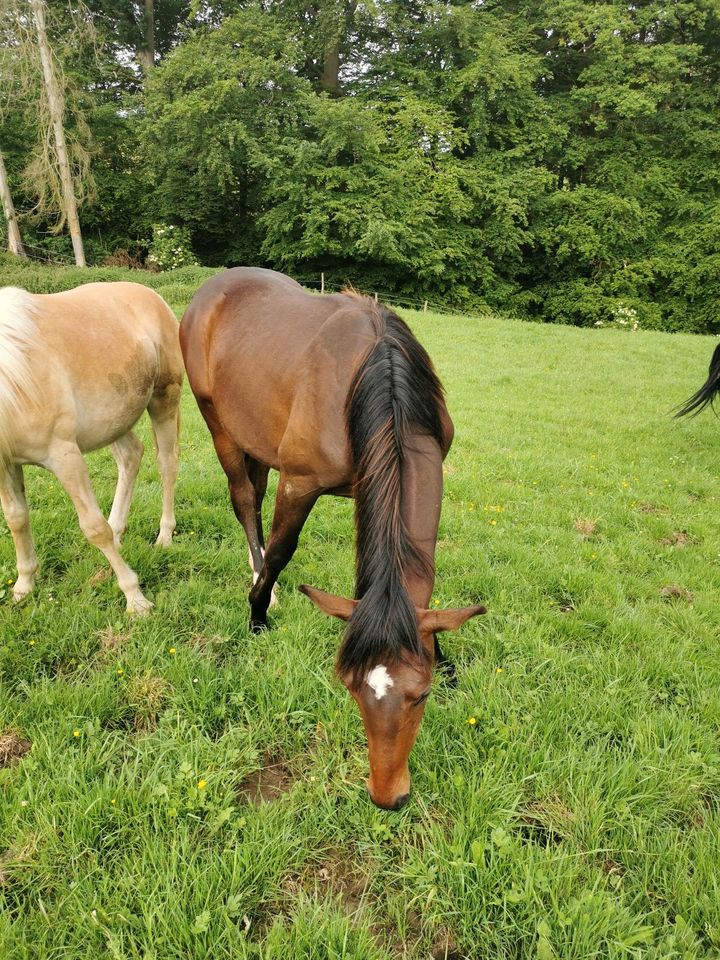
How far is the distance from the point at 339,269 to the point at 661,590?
24.6m

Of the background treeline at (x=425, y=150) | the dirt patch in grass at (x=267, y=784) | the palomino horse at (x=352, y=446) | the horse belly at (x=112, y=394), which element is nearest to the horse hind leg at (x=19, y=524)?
the horse belly at (x=112, y=394)

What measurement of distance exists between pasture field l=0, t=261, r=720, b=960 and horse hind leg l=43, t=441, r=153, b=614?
140 mm

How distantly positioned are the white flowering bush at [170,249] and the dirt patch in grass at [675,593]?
23.9 metres

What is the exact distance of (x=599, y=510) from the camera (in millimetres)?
5070

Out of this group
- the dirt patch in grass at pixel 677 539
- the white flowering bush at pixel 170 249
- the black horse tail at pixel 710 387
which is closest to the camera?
the dirt patch in grass at pixel 677 539

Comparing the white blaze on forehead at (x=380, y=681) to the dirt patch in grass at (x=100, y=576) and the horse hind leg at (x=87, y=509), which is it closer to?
the horse hind leg at (x=87, y=509)

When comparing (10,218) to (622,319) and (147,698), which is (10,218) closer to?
(147,698)

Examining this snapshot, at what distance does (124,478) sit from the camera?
3.88 metres

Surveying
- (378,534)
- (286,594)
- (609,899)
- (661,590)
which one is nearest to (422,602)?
(378,534)

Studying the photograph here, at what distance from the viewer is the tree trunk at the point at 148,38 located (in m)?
26.8

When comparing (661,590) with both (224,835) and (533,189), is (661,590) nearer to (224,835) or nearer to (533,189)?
Answer: (224,835)

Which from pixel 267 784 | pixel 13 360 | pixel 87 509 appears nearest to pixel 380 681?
pixel 267 784

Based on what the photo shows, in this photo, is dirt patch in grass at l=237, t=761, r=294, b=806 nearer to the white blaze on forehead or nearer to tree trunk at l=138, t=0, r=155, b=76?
the white blaze on forehead

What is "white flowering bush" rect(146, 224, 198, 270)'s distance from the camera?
23500 millimetres
